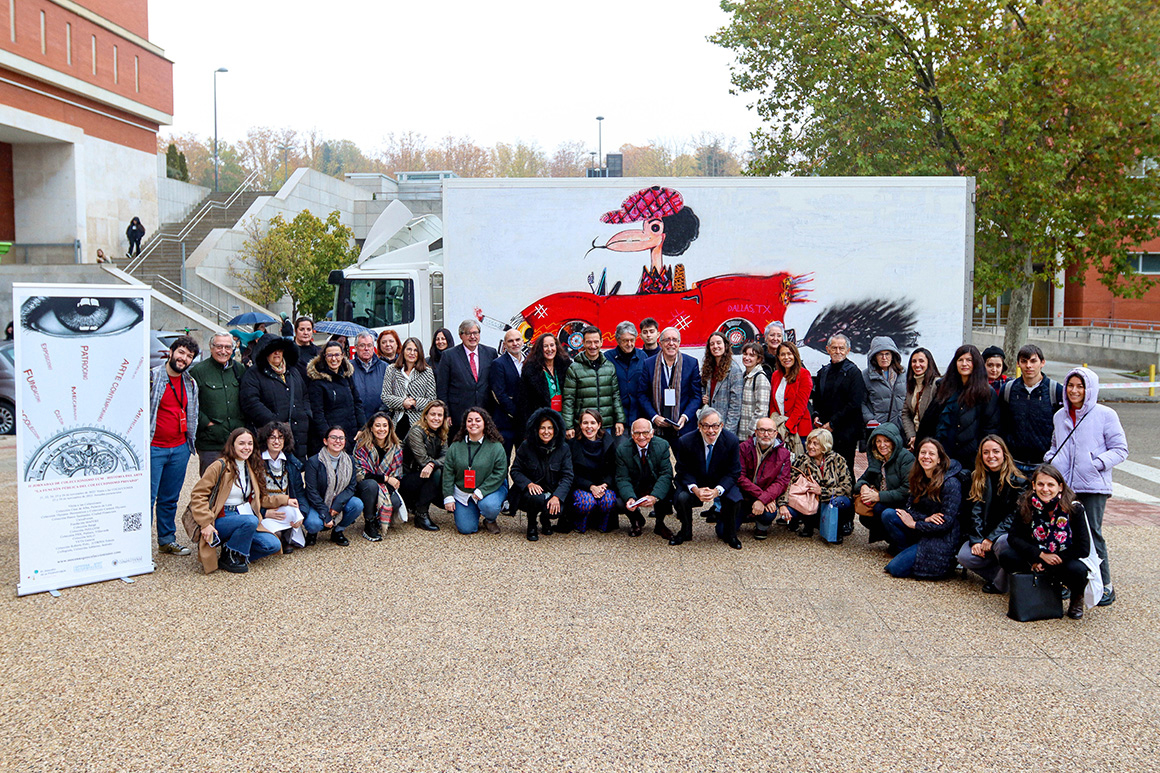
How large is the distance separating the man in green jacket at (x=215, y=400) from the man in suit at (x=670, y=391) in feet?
12.4

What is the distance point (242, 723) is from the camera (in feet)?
14.0

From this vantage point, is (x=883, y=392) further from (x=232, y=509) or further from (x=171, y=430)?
(x=171, y=430)

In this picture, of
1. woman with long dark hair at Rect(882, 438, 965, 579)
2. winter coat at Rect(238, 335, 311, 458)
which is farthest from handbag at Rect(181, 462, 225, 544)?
woman with long dark hair at Rect(882, 438, 965, 579)

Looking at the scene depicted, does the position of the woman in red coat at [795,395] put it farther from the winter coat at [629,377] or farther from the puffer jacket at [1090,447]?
the puffer jacket at [1090,447]

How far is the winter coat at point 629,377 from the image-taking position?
28.2 ft

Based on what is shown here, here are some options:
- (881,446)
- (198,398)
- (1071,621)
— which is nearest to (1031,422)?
(881,446)

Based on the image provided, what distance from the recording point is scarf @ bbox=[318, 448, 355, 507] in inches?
293

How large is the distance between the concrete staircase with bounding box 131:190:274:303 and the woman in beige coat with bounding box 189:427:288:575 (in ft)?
84.2

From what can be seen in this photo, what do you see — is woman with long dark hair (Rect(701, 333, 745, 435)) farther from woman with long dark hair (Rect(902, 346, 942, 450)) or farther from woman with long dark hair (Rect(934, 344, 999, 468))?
woman with long dark hair (Rect(934, 344, 999, 468))

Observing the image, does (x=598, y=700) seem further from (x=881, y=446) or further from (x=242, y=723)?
(x=881, y=446)

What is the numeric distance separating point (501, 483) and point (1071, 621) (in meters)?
4.70

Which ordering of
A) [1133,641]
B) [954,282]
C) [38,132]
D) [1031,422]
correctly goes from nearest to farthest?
[1133,641] → [1031,422] → [954,282] → [38,132]

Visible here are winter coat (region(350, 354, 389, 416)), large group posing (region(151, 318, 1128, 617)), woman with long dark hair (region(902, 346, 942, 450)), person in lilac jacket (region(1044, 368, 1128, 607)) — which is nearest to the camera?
person in lilac jacket (region(1044, 368, 1128, 607))

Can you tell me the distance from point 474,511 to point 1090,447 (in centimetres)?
502
